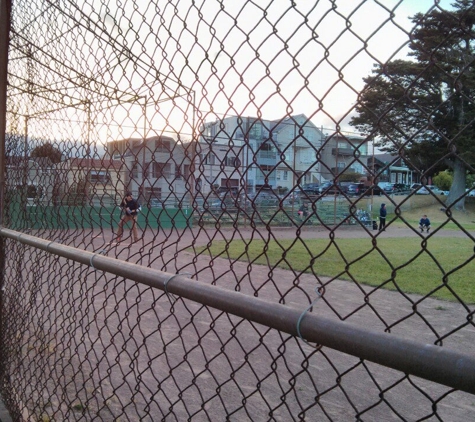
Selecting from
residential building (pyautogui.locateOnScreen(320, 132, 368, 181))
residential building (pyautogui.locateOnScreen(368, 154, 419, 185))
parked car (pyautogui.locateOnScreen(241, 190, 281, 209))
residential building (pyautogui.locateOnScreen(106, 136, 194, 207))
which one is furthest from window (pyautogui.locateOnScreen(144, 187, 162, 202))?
residential building (pyautogui.locateOnScreen(368, 154, 419, 185))

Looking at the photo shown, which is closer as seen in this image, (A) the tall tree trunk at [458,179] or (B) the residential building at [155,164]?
(A) the tall tree trunk at [458,179]

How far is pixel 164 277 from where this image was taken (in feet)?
5.08

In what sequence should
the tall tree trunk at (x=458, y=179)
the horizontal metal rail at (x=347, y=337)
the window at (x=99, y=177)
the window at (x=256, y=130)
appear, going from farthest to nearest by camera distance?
the window at (x=99, y=177)
the window at (x=256, y=130)
the tall tree trunk at (x=458, y=179)
the horizontal metal rail at (x=347, y=337)

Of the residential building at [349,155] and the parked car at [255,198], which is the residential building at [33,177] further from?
the residential building at [349,155]

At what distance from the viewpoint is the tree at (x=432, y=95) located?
873 millimetres

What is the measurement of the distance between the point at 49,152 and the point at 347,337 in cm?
275

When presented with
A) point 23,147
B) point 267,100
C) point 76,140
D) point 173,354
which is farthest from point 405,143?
point 173,354

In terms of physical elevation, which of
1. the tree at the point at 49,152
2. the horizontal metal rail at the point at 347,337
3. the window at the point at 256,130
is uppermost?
the window at the point at 256,130

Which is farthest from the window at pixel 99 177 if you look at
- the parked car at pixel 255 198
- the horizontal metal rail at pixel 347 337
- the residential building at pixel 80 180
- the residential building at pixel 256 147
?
the horizontal metal rail at pixel 347 337

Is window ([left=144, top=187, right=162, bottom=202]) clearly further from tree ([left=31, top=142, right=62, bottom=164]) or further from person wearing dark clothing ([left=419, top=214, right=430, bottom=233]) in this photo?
person wearing dark clothing ([left=419, top=214, right=430, bottom=233])

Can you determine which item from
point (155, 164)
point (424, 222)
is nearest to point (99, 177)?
point (155, 164)

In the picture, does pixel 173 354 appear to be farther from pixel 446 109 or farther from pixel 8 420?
pixel 446 109

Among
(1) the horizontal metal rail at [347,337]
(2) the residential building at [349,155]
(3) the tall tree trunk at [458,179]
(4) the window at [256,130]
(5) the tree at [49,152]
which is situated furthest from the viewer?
(5) the tree at [49,152]

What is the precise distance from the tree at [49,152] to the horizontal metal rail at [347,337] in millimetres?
1781
